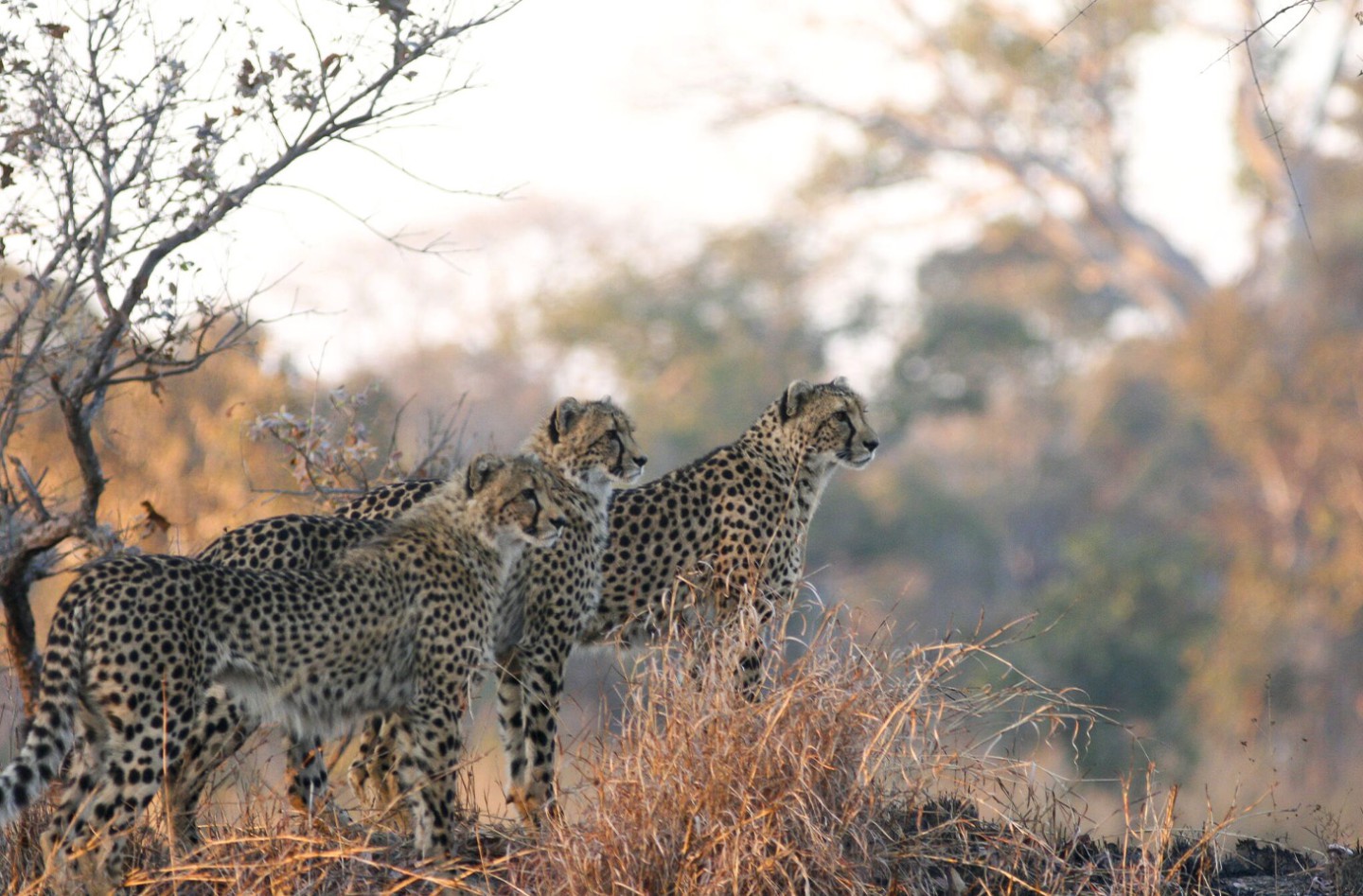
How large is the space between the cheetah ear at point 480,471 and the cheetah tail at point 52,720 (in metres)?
1.12

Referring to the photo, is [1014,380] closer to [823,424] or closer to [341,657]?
[823,424]

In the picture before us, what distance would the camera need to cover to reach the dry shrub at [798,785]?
387 cm

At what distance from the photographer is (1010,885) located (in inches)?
162

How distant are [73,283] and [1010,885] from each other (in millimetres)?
2889

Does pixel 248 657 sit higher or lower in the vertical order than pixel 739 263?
lower

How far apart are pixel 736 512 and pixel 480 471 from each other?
1.06 meters

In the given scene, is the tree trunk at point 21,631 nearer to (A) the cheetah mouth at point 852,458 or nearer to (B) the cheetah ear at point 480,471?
(B) the cheetah ear at point 480,471

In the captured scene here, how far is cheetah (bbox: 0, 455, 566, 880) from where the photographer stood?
404 cm

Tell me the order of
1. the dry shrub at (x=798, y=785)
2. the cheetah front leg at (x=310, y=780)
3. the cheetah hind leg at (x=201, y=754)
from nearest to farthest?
the dry shrub at (x=798, y=785), the cheetah hind leg at (x=201, y=754), the cheetah front leg at (x=310, y=780)

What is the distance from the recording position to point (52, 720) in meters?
4.02

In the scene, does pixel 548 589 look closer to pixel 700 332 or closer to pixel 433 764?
pixel 433 764

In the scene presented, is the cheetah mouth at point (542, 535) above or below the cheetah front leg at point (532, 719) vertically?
above

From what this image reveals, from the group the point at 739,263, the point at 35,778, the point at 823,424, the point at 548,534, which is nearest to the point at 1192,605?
the point at 739,263

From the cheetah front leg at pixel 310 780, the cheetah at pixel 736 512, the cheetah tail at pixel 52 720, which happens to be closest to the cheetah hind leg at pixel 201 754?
the cheetah front leg at pixel 310 780
